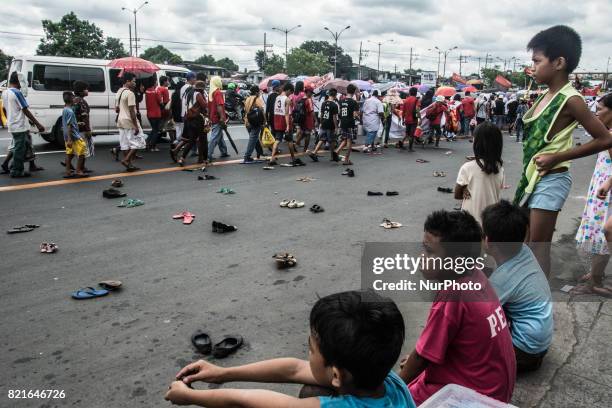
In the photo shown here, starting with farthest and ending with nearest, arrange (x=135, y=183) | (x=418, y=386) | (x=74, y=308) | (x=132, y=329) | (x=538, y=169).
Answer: (x=135, y=183), (x=74, y=308), (x=132, y=329), (x=538, y=169), (x=418, y=386)

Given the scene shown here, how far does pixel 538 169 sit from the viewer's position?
3.18m

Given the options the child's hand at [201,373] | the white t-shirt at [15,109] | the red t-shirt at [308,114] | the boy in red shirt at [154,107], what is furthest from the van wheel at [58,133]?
the child's hand at [201,373]

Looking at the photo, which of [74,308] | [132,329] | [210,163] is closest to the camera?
[132,329]

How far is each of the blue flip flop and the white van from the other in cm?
873

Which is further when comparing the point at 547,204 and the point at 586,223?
the point at 586,223

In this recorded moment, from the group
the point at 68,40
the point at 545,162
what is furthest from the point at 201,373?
the point at 68,40

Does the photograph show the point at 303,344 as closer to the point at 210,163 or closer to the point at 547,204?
the point at 547,204

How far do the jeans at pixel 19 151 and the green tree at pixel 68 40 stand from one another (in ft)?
147

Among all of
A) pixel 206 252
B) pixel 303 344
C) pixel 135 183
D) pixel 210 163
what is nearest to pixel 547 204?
pixel 303 344

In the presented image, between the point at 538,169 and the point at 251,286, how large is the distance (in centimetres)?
251

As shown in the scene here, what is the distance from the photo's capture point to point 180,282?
14.0ft

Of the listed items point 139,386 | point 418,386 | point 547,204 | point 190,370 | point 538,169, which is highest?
point 538,169

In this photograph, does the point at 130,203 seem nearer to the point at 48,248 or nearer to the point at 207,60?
the point at 48,248

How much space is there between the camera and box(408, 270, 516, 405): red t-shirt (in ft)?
6.31
